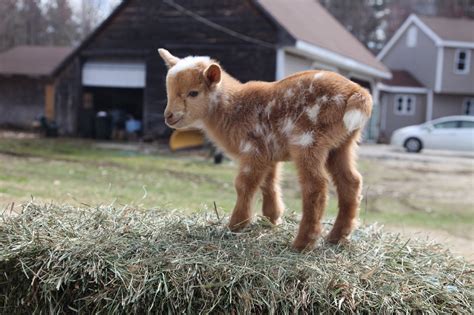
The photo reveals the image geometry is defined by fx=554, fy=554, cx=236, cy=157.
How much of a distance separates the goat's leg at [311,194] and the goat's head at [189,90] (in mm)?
853

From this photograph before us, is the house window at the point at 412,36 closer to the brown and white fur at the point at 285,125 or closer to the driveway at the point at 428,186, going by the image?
the driveway at the point at 428,186

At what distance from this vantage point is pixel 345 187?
429 centimetres

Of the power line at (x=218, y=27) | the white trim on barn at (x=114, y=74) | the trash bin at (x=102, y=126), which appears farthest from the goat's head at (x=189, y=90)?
the trash bin at (x=102, y=126)

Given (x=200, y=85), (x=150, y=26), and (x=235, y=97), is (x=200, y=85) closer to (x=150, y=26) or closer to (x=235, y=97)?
(x=235, y=97)

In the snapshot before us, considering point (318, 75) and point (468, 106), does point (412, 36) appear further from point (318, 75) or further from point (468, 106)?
point (318, 75)

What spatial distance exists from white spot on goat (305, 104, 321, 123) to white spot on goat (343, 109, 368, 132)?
0.21 metres

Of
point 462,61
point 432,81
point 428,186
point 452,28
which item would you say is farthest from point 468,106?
point 428,186

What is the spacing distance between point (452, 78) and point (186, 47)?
23676 mm

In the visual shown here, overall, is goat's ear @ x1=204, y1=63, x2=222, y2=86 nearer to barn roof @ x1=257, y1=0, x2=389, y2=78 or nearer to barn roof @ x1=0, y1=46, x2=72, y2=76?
barn roof @ x1=257, y1=0, x2=389, y2=78

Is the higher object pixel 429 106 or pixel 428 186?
pixel 429 106

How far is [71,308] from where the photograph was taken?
3396mm

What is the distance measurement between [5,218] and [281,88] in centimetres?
Result: 227

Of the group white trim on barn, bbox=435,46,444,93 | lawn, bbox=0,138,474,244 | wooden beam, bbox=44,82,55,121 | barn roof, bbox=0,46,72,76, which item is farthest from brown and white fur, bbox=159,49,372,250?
white trim on barn, bbox=435,46,444,93

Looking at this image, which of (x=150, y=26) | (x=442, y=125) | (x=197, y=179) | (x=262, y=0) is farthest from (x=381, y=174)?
(x=442, y=125)
